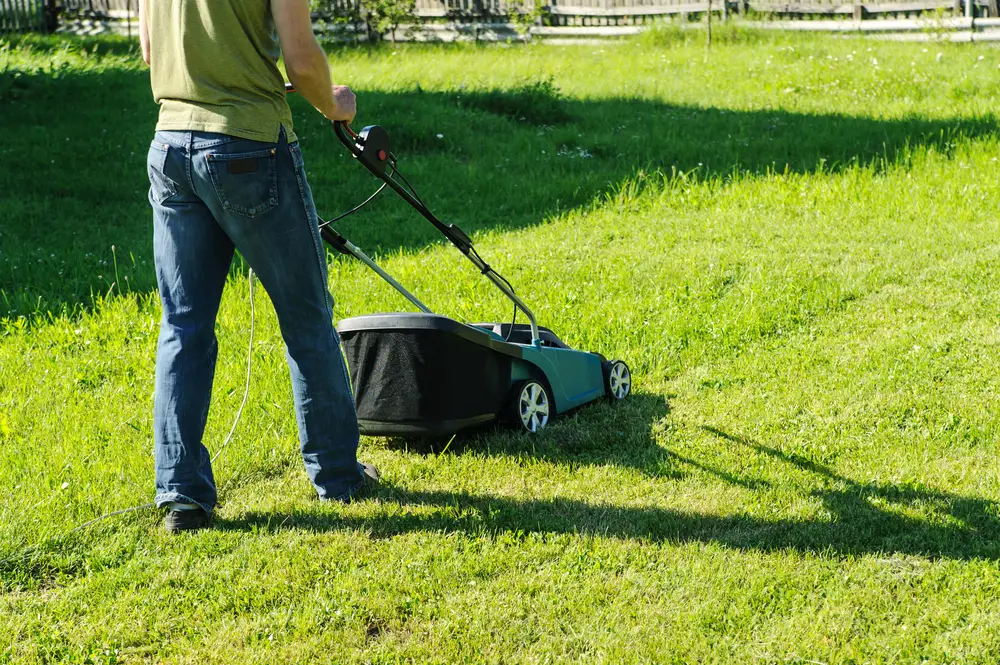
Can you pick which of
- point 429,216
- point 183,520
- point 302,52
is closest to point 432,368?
point 429,216

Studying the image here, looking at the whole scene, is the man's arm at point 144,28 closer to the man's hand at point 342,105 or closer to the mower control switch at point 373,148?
the man's hand at point 342,105

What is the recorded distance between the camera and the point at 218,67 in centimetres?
335

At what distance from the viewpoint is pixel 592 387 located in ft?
16.1

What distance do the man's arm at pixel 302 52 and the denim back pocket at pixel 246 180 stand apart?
0.77 feet

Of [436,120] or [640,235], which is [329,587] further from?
[436,120]

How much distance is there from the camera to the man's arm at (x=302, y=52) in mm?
3320

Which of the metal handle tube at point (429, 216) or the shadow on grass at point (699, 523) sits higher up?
the metal handle tube at point (429, 216)

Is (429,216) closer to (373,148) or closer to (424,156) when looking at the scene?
(373,148)

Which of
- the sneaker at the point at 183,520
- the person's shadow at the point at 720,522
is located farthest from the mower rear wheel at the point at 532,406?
the sneaker at the point at 183,520

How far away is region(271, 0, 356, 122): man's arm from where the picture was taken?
3320 mm

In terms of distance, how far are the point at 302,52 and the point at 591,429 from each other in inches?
81.8

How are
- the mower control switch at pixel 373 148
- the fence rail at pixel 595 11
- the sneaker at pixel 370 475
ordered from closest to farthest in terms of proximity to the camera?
the mower control switch at pixel 373 148 → the sneaker at pixel 370 475 → the fence rail at pixel 595 11

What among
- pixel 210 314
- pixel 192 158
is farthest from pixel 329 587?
pixel 192 158

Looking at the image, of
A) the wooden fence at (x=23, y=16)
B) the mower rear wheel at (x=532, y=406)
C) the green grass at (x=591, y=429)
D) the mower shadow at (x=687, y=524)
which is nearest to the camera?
the green grass at (x=591, y=429)
